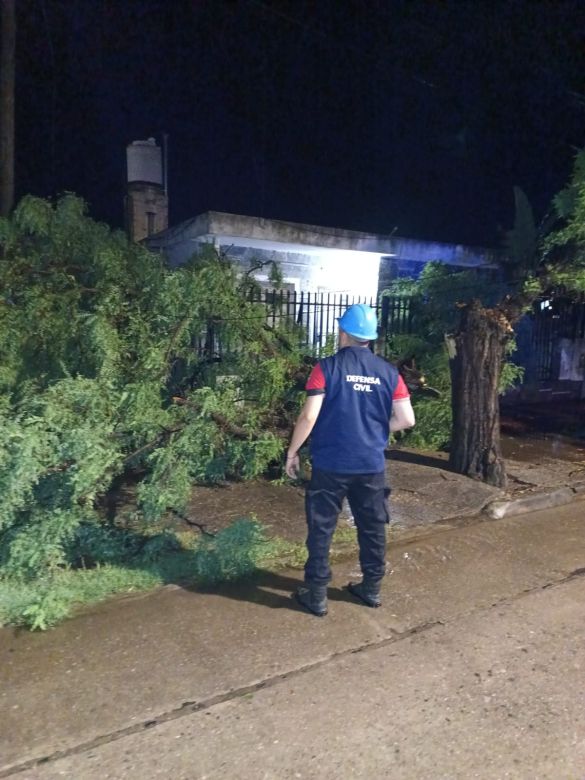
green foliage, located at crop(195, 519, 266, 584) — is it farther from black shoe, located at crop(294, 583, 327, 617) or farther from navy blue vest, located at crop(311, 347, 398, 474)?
navy blue vest, located at crop(311, 347, 398, 474)

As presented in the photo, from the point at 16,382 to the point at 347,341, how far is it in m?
3.01

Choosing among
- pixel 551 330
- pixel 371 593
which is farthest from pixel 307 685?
pixel 551 330

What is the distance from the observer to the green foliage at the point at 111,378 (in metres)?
4.38

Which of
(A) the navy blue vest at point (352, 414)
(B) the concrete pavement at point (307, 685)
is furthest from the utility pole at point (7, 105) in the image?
(B) the concrete pavement at point (307, 685)

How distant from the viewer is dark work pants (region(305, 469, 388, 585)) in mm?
4012

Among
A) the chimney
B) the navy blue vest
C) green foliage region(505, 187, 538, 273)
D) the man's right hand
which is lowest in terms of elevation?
the man's right hand

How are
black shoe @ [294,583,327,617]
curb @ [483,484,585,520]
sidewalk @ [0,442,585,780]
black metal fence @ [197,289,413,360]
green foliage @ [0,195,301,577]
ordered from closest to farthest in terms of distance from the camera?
sidewalk @ [0,442,585,780] → black shoe @ [294,583,327,617] → green foliage @ [0,195,301,577] → curb @ [483,484,585,520] → black metal fence @ [197,289,413,360]

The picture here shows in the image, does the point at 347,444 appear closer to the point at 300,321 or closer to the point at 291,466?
the point at 291,466

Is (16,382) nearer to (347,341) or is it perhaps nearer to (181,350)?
(181,350)

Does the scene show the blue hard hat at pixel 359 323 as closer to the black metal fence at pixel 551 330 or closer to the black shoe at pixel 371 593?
the black shoe at pixel 371 593

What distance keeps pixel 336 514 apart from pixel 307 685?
3.39 ft

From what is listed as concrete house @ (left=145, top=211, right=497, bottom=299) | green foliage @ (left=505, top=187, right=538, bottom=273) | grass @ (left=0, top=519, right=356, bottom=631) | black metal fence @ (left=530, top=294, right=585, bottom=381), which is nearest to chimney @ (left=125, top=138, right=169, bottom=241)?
concrete house @ (left=145, top=211, right=497, bottom=299)

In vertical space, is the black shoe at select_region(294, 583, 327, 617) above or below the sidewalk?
above

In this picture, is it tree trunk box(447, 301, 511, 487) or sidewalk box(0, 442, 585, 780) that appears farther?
tree trunk box(447, 301, 511, 487)
